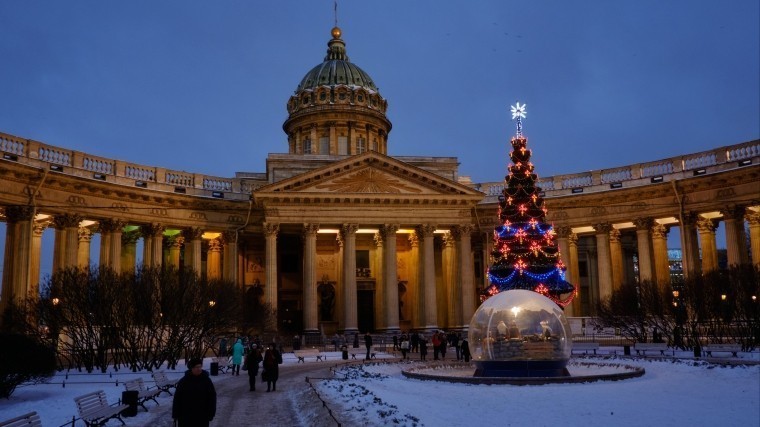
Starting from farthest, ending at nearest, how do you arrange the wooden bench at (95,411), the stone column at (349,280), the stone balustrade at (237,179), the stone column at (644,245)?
the stone column at (644,245)
the stone column at (349,280)
the stone balustrade at (237,179)
the wooden bench at (95,411)

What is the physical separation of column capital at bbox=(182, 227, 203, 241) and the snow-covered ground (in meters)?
27.8

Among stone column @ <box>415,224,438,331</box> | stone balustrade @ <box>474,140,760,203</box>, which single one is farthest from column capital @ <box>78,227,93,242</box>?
stone balustrade @ <box>474,140,760,203</box>

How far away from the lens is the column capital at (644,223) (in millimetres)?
52625

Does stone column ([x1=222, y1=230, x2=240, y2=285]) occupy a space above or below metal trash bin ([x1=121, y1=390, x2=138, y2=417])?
above

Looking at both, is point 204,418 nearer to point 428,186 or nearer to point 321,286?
point 428,186

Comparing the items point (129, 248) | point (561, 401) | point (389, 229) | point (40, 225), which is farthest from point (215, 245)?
point (561, 401)

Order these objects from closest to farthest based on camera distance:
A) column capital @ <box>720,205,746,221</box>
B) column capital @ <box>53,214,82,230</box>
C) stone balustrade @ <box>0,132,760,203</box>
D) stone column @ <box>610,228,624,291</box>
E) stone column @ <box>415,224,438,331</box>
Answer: stone balustrade @ <box>0,132,760,203</box> → column capital @ <box>53,214,82,230</box> → column capital @ <box>720,205,746,221</box> → stone column @ <box>415,224,438,331</box> → stone column @ <box>610,228,624,291</box>

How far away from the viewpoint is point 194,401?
1138 centimetres

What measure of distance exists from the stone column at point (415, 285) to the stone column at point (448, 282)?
2.15 m

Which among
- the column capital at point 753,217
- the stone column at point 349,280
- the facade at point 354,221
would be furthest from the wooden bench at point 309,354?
the column capital at point 753,217

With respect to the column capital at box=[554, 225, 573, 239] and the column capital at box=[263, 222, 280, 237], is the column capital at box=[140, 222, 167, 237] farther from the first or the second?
the column capital at box=[554, 225, 573, 239]

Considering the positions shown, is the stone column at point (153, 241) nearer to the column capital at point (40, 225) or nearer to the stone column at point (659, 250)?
the column capital at point (40, 225)

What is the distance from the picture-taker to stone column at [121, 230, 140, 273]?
5488 cm

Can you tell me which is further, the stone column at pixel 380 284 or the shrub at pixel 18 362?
the stone column at pixel 380 284
